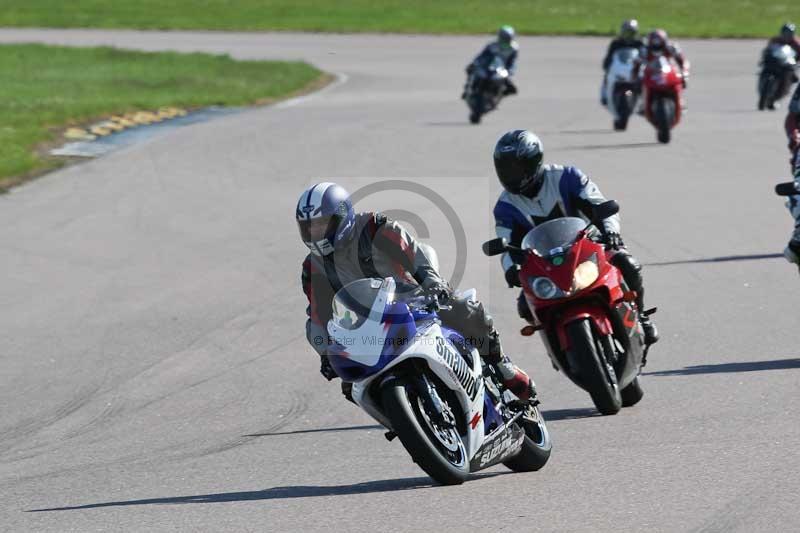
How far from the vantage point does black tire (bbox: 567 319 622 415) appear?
8.64 meters

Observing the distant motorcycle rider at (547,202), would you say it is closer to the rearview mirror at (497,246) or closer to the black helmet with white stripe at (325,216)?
the rearview mirror at (497,246)

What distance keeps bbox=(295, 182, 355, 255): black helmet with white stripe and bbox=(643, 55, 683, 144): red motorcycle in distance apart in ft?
54.6

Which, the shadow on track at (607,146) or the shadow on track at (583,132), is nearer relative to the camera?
the shadow on track at (607,146)

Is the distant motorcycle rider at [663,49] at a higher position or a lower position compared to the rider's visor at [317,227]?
lower

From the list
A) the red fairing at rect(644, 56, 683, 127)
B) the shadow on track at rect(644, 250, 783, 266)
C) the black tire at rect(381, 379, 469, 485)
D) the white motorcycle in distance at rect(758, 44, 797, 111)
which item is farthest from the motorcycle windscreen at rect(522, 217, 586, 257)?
the white motorcycle in distance at rect(758, 44, 797, 111)

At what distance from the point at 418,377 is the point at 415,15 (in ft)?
156

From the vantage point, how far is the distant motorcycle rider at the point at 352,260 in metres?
7.38

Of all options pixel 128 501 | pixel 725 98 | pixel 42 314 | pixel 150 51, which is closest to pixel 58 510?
pixel 128 501

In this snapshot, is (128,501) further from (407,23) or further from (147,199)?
(407,23)

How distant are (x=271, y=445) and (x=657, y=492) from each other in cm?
261

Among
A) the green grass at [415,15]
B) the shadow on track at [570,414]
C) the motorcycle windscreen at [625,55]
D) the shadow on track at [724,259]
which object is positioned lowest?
the green grass at [415,15]

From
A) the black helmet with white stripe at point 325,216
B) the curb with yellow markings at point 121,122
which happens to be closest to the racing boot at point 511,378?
the black helmet with white stripe at point 325,216

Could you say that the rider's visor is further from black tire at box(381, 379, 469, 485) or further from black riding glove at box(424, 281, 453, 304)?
black tire at box(381, 379, 469, 485)

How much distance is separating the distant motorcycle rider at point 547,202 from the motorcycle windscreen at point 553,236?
0.65 m
